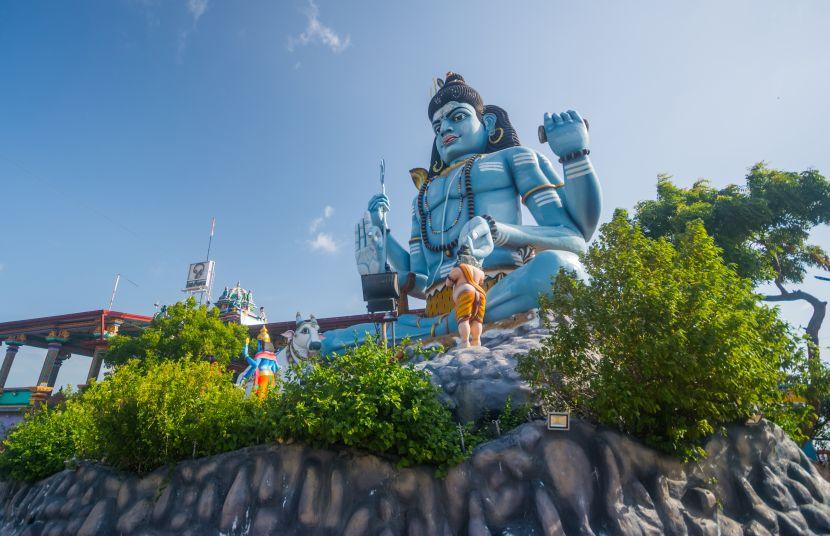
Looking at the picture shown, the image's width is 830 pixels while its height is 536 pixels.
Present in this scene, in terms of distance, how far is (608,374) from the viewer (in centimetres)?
366

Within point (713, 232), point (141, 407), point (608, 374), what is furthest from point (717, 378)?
point (713, 232)

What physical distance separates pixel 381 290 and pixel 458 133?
12.6ft

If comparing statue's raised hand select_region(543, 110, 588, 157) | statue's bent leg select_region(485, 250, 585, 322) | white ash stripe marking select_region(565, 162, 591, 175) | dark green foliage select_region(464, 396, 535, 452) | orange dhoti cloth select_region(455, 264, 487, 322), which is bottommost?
dark green foliage select_region(464, 396, 535, 452)

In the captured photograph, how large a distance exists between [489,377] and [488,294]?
8.71 ft

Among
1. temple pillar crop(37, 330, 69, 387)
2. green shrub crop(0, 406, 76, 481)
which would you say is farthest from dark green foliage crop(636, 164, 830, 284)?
temple pillar crop(37, 330, 69, 387)

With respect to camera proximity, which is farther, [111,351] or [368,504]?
[111,351]

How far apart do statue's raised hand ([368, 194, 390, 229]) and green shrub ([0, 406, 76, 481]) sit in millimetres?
5200

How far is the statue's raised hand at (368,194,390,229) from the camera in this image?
8781 millimetres

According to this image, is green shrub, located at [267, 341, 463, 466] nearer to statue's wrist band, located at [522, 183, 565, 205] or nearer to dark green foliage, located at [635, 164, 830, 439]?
statue's wrist band, located at [522, 183, 565, 205]

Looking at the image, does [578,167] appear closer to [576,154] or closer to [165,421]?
[576,154]

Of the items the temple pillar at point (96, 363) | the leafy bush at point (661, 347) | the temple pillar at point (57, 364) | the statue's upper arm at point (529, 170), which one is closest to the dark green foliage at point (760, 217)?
the statue's upper arm at point (529, 170)

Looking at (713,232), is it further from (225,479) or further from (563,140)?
(225,479)

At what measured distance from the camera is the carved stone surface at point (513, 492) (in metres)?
3.44

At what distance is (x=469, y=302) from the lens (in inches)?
227
